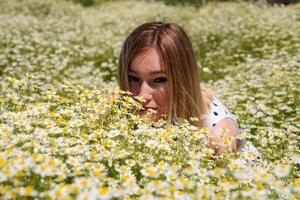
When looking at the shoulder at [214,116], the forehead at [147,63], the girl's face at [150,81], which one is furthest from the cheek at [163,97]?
the shoulder at [214,116]

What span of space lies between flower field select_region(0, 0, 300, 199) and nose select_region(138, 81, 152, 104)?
0.11 meters

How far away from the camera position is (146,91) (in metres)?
2.93

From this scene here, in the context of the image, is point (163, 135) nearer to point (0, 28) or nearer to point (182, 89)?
point (182, 89)

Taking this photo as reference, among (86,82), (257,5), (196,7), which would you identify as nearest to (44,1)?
(196,7)

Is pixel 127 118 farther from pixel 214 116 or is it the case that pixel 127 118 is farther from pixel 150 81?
pixel 214 116

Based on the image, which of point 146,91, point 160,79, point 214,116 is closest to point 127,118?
point 146,91

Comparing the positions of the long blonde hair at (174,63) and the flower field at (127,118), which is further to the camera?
the long blonde hair at (174,63)

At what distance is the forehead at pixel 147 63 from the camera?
2.99 metres

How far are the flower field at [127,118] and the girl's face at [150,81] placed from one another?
116 millimetres

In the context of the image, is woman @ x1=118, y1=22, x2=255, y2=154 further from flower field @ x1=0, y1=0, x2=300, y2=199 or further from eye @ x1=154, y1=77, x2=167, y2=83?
flower field @ x1=0, y1=0, x2=300, y2=199

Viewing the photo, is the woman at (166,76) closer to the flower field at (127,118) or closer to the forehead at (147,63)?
the forehead at (147,63)

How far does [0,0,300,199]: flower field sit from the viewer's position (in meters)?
1.74

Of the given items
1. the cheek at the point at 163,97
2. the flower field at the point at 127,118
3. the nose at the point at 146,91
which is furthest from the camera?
the cheek at the point at 163,97

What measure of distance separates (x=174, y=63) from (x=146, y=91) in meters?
0.32
